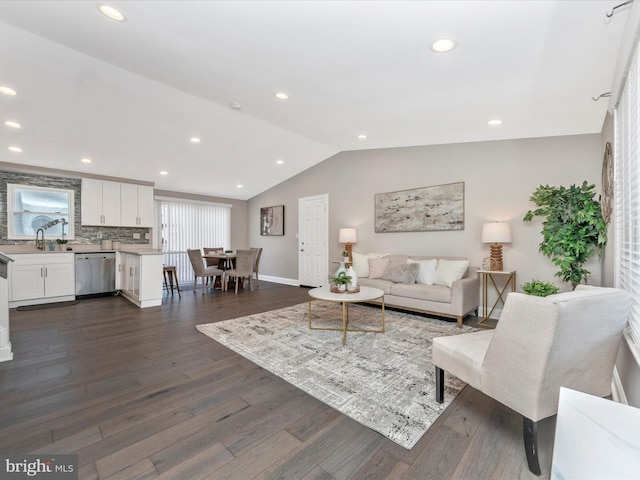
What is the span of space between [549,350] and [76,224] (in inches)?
283

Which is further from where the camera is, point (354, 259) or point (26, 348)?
point (354, 259)

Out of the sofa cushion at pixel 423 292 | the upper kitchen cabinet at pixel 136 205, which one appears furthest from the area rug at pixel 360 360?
the upper kitchen cabinet at pixel 136 205

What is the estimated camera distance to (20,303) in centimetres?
464

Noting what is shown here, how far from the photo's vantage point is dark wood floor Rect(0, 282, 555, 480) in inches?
55.4

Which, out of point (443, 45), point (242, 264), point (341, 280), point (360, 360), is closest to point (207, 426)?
point (360, 360)

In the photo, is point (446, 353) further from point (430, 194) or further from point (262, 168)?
point (262, 168)

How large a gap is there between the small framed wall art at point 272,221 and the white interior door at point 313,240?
2.35 feet

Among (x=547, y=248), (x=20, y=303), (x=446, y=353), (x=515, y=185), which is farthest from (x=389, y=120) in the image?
(x=20, y=303)

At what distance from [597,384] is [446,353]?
0.73 meters

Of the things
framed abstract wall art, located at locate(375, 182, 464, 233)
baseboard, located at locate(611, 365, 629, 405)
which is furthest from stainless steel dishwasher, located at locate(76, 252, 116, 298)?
baseboard, located at locate(611, 365, 629, 405)

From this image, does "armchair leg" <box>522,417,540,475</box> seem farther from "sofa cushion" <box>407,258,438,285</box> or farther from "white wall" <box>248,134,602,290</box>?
"white wall" <box>248,134,602,290</box>

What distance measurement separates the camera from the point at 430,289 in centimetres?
396

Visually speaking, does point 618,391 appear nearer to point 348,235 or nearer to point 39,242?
point 348,235

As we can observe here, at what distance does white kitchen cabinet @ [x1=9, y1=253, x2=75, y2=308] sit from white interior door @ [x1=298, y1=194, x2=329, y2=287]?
438 centimetres
